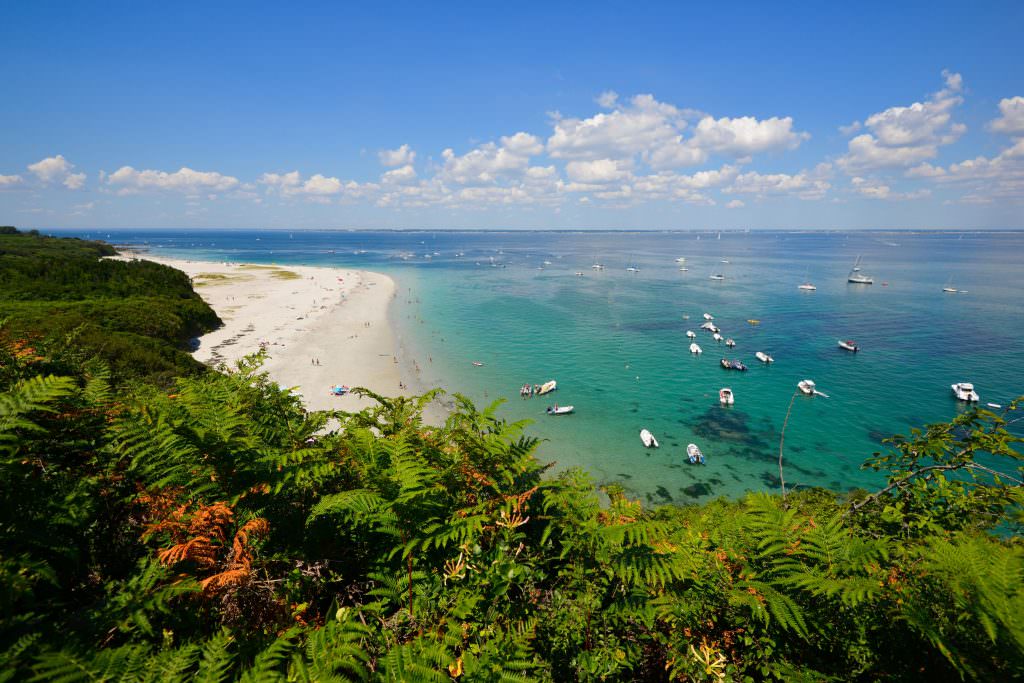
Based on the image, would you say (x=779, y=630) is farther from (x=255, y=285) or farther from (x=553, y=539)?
(x=255, y=285)

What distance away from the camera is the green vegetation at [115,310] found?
74.8 ft

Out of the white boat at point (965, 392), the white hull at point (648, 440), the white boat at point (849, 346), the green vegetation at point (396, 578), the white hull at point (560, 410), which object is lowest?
the white hull at point (648, 440)

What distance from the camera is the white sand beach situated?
37812mm

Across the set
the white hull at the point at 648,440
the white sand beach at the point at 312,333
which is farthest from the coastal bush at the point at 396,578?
the white hull at the point at 648,440

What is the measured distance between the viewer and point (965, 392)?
36.3 metres

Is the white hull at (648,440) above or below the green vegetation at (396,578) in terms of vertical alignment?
below

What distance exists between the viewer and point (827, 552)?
418cm

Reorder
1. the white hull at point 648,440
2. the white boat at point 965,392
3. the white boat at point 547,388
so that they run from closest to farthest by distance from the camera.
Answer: the white hull at point 648,440 → the white boat at point 965,392 → the white boat at point 547,388

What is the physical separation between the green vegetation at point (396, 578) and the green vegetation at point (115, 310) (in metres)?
5.59

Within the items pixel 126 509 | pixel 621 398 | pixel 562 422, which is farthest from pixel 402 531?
pixel 621 398

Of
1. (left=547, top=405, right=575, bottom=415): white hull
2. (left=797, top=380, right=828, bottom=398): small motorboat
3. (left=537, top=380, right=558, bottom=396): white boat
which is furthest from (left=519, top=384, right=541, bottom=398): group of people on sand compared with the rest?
(left=797, top=380, right=828, bottom=398): small motorboat

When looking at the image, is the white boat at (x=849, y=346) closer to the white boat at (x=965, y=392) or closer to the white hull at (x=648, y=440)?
the white boat at (x=965, y=392)

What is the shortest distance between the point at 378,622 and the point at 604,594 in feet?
7.54

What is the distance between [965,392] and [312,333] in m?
69.7
